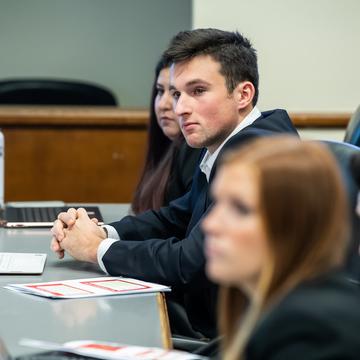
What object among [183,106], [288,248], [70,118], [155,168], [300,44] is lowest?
[70,118]

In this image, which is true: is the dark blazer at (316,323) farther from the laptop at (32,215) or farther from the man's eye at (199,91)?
the laptop at (32,215)

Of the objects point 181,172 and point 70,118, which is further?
point 70,118

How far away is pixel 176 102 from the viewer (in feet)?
8.39

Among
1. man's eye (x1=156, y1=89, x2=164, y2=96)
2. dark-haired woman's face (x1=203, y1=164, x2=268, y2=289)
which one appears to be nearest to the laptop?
man's eye (x1=156, y1=89, x2=164, y2=96)

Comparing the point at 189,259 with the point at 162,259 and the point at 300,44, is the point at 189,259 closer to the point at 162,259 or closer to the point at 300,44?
the point at 162,259

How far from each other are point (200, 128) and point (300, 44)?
2.06 metres

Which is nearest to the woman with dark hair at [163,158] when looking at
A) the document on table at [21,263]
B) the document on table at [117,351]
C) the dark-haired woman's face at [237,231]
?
the document on table at [21,263]

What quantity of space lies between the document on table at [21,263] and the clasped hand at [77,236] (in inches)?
2.4

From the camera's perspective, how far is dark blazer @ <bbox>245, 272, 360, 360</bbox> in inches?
45.4

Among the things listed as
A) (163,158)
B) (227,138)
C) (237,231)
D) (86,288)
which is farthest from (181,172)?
(237,231)

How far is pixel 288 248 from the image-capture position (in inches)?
44.9

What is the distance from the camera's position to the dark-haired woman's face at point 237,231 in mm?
1148

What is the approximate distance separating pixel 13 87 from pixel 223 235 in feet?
15.2

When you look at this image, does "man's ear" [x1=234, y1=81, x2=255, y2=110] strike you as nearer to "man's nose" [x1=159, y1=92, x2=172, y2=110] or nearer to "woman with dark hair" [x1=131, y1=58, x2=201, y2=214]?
"woman with dark hair" [x1=131, y1=58, x2=201, y2=214]
